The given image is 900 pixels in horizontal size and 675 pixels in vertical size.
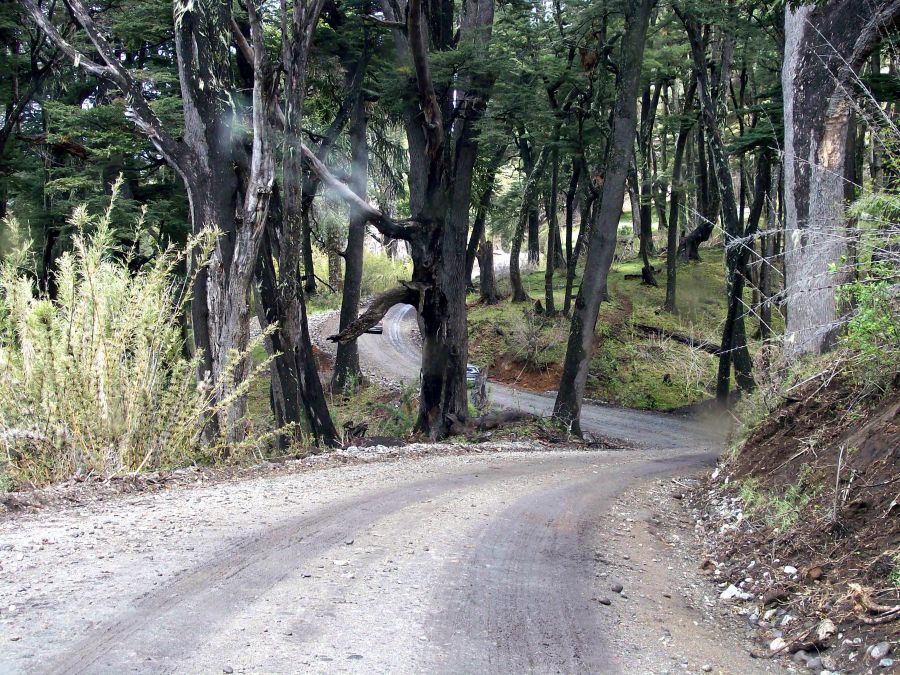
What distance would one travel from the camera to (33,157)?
2162 cm

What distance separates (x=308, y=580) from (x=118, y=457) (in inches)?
131

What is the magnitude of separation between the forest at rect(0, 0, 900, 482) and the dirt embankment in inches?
27.4

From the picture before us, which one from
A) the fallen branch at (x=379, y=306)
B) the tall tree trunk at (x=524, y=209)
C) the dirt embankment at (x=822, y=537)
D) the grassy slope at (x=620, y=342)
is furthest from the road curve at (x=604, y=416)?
the dirt embankment at (x=822, y=537)

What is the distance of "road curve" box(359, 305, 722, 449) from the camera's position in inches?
890

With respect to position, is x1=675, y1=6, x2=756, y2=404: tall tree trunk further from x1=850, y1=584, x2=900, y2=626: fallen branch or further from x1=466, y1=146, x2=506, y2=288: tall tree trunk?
x1=850, y1=584, x2=900, y2=626: fallen branch

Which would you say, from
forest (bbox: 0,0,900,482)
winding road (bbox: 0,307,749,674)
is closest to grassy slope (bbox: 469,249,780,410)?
forest (bbox: 0,0,900,482)

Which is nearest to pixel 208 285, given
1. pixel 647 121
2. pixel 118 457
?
pixel 118 457

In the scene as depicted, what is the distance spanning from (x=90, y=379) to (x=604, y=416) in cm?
2157

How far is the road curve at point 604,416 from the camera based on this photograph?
22609 mm

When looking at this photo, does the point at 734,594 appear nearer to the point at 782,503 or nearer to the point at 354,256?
the point at 782,503

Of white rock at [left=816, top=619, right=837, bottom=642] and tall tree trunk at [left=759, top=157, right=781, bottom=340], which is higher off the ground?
tall tree trunk at [left=759, top=157, right=781, bottom=340]

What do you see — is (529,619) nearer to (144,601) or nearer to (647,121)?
(144,601)

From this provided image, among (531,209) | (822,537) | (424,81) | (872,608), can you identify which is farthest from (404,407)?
(531,209)

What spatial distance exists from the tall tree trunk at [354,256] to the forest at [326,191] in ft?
0.36
